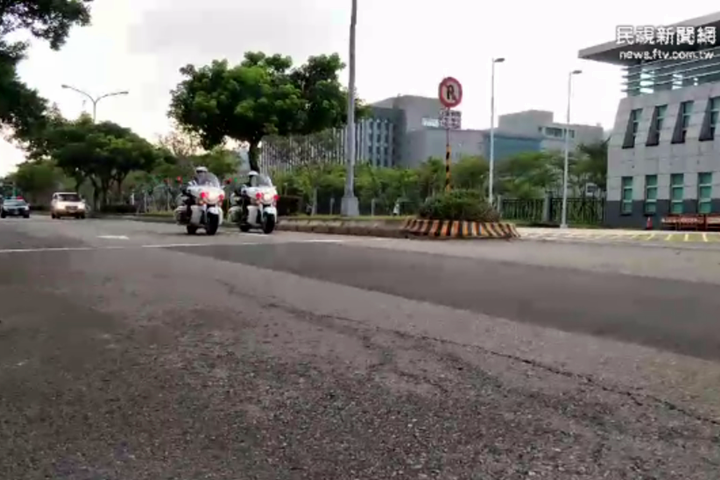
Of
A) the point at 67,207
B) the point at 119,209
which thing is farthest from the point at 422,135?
the point at 67,207

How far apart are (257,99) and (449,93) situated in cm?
1165

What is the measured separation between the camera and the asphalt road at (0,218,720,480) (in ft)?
9.34

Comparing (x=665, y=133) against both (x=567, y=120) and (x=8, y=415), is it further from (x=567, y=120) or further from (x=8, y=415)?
(x=8, y=415)

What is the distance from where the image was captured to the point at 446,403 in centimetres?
353

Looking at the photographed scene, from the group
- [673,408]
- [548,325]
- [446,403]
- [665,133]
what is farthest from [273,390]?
[665,133]

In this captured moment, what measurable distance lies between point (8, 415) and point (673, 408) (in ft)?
9.76

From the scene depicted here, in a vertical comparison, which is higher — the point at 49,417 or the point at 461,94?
the point at 461,94

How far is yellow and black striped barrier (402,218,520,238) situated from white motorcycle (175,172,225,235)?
4446 millimetres

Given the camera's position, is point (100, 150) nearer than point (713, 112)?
No

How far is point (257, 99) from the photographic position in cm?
2758

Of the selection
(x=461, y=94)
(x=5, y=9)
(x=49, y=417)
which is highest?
(x=5, y=9)

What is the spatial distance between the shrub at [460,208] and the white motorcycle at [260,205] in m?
3.87
